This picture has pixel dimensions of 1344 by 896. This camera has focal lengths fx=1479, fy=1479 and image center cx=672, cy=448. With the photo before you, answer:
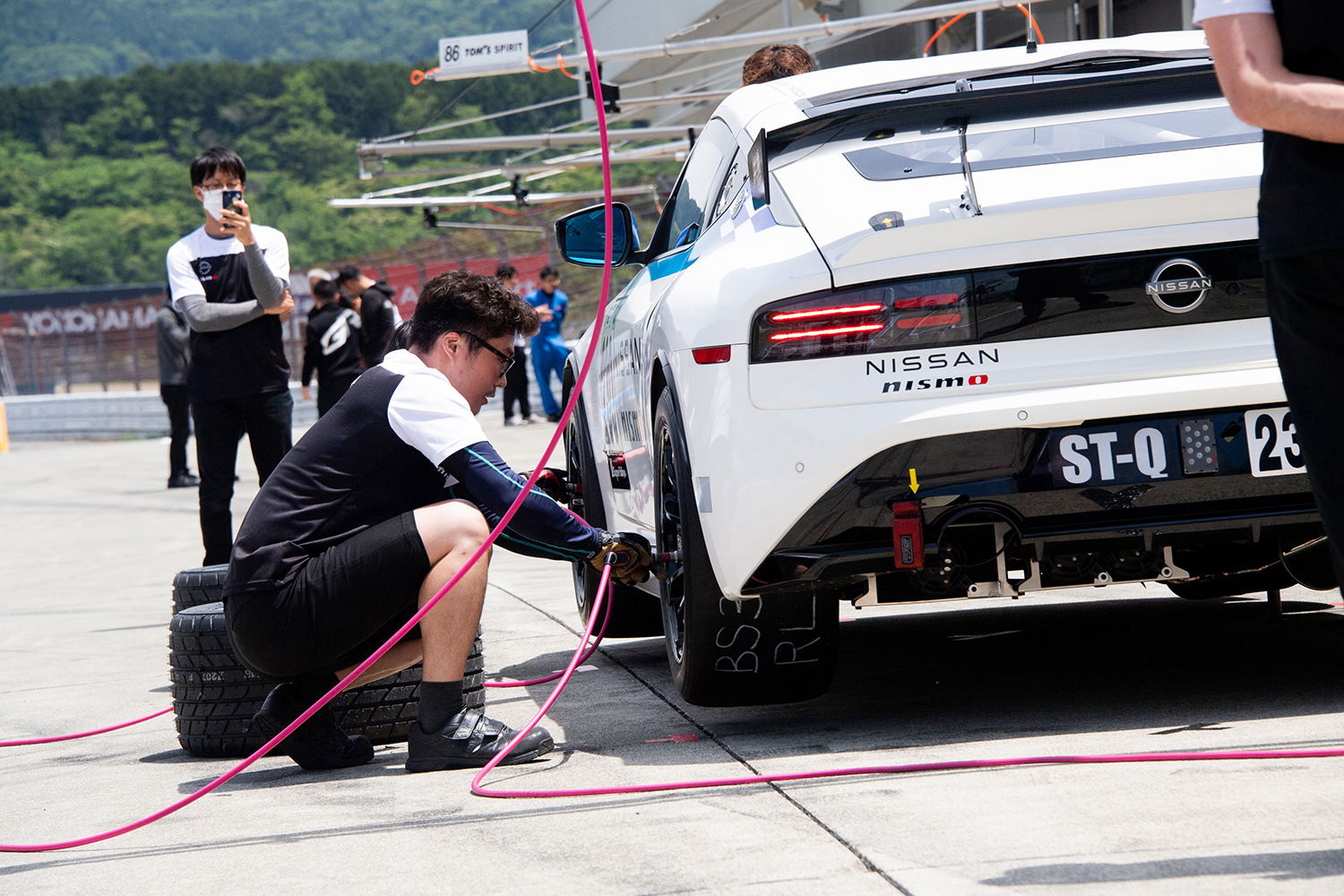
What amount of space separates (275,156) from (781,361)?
106m

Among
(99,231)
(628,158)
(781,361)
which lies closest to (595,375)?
(781,361)

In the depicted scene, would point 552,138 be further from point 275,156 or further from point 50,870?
point 275,156

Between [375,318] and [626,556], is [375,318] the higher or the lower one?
the higher one

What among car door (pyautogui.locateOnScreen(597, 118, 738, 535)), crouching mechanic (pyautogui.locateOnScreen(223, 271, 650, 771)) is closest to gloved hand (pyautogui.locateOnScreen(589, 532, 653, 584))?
crouching mechanic (pyautogui.locateOnScreen(223, 271, 650, 771))

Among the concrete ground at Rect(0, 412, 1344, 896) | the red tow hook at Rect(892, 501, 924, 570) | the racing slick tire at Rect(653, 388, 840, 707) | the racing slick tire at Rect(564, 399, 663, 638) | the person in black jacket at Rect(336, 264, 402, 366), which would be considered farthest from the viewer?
the person in black jacket at Rect(336, 264, 402, 366)

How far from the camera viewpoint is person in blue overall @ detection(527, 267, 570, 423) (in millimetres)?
18031

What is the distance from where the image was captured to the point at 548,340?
18094 millimetres

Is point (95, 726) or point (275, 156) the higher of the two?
point (275, 156)

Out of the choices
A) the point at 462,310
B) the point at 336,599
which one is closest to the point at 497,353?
the point at 462,310

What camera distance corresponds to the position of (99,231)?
3570 inches

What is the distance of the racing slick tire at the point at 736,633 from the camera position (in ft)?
11.0

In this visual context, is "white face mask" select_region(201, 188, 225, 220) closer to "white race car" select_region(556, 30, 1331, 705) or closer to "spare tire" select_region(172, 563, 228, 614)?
"spare tire" select_region(172, 563, 228, 614)

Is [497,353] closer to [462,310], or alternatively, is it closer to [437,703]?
[462,310]

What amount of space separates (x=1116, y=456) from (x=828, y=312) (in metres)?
0.67
